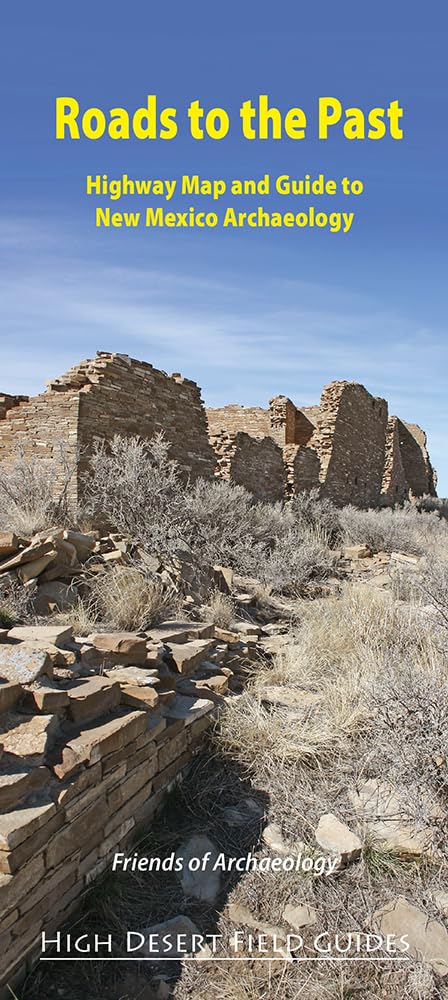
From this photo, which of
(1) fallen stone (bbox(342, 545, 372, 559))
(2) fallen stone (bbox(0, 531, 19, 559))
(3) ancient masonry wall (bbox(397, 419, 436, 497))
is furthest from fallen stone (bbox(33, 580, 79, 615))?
(3) ancient masonry wall (bbox(397, 419, 436, 497))

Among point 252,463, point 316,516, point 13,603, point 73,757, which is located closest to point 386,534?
point 316,516

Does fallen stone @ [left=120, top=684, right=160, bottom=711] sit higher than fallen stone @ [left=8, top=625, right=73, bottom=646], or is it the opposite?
fallen stone @ [left=8, top=625, right=73, bottom=646]

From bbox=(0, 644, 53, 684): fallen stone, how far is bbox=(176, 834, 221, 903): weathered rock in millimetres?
1175

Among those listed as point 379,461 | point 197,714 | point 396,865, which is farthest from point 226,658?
point 379,461

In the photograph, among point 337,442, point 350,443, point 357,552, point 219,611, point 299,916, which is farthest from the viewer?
point 350,443

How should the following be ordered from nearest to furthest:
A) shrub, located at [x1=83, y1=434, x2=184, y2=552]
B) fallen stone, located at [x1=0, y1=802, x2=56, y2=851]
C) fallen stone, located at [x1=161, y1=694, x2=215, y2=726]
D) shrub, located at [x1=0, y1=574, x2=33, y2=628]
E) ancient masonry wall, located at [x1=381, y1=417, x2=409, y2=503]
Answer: fallen stone, located at [x1=0, y1=802, x2=56, y2=851] → fallen stone, located at [x1=161, y1=694, x2=215, y2=726] → shrub, located at [x1=0, y1=574, x2=33, y2=628] → shrub, located at [x1=83, y1=434, x2=184, y2=552] → ancient masonry wall, located at [x1=381, y1=417, x2=409, y2=503]

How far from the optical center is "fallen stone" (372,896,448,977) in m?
2.67

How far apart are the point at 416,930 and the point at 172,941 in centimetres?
106

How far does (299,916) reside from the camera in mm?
2924

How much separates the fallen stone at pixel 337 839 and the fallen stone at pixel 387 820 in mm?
122

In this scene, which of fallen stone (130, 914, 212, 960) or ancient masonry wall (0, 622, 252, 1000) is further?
fallen stone (130, 914, 212, 960)

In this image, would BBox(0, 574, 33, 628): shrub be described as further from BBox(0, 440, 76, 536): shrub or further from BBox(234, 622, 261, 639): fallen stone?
BBox(234, 622, 261, 639): fallen stone

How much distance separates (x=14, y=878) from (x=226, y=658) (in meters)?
3.23

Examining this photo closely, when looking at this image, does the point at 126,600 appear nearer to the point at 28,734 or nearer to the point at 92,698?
the point at 92,698
